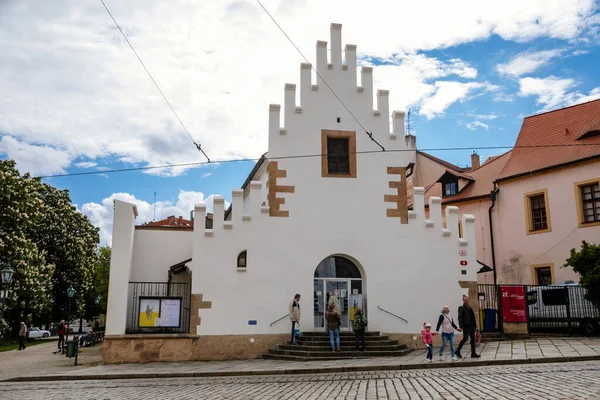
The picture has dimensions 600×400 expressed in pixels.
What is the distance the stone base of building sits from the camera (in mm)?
20172

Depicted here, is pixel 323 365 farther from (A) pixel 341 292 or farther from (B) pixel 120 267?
(B) pixel 120 267

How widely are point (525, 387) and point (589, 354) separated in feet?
23.5

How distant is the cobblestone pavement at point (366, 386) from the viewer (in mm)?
10625

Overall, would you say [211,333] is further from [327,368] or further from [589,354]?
[589,354]

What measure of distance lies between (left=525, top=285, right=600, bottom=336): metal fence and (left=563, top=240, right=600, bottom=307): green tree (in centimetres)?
48

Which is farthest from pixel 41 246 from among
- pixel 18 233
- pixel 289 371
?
pixel 289 371

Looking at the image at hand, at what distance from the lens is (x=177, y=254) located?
24.5 meters

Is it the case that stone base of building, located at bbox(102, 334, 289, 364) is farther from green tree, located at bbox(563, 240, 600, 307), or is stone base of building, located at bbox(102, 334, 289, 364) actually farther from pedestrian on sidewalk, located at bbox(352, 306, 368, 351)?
green tree, located at bbox(563, 240, 600, 307)

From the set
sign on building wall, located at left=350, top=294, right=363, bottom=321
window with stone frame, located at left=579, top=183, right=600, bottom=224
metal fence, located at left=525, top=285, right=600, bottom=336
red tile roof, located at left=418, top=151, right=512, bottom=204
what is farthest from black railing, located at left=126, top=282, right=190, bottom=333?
window with stone frame, located at left=579, top=183, right=600, bottom=224

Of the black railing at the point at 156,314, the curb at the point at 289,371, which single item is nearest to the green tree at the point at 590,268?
the curb at the point at 289,371

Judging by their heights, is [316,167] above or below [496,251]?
above

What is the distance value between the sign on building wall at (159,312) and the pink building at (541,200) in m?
14.6

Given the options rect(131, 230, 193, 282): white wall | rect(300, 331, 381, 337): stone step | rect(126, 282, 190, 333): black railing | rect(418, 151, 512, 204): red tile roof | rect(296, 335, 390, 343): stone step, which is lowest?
rect(296, 335, 390, 343): stone step

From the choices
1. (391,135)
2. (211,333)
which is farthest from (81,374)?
(391,135)
